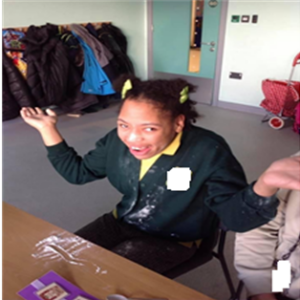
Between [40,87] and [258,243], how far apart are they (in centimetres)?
68

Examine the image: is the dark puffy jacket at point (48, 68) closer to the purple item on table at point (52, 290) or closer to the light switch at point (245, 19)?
the light switch at point (245, 19)

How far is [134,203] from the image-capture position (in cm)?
80

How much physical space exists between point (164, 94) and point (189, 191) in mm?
230

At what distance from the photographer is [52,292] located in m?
0.58

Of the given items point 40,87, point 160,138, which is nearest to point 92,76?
point 40,87

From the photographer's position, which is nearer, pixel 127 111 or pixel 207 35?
pixel 207 35

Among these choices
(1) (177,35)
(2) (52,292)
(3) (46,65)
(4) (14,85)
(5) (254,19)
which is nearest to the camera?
(5) (254,19)

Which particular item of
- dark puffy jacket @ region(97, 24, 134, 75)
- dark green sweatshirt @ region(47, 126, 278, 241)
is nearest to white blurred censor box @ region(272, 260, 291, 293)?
dark green sweatshirt @ region(47, 126, 278, 241)

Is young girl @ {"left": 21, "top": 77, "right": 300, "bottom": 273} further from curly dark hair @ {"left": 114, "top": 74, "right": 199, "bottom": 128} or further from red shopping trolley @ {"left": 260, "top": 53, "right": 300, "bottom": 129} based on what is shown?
red shopping trolley @ {"left": 260, "top": 53, "right": 300, "bottom": 129}

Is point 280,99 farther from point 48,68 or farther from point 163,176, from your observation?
Result: point 48,68

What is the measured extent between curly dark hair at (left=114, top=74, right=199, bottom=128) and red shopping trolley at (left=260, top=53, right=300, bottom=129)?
0.20 meters

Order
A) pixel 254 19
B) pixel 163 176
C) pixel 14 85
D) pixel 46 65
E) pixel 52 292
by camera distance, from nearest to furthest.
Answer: pixel 254 19, pixel 52 292, pixel 163 176, pixel 46 65, pixel 14 85

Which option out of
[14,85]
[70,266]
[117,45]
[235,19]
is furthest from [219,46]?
[14,85]

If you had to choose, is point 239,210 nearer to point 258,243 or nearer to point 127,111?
point 258,243
